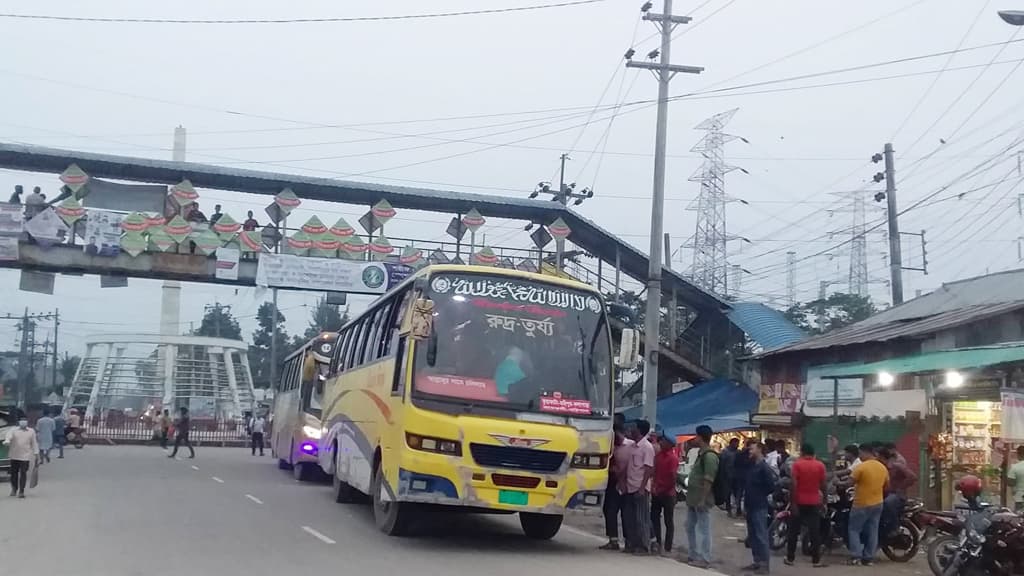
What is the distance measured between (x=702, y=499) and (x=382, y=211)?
62.9 feet

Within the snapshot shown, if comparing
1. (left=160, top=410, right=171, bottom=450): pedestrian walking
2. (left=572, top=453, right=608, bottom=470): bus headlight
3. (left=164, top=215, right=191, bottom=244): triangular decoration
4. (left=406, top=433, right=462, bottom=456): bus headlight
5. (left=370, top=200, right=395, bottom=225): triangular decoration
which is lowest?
(left=160, top=410, right=171, bottom=450): pedestrian walking

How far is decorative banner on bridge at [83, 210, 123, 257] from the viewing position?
91.2ft

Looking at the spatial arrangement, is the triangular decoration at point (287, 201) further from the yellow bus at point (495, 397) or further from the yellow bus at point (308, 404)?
the yellow bus at point (495, 397)

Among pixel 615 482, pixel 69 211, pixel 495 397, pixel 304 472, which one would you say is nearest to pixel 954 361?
pixel 615 482

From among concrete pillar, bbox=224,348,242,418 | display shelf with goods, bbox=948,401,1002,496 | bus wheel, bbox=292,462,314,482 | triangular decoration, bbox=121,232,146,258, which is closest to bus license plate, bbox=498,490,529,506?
display shelf with goods, bbox=948,401,1002,496

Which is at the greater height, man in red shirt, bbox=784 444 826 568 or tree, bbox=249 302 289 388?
tree, bbox=249 302 289 388

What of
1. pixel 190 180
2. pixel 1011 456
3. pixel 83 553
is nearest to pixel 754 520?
pixel 1011 456

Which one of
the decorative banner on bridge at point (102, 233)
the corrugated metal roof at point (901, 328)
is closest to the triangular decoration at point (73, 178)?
the decorative banner on bridge at point (102, 233)

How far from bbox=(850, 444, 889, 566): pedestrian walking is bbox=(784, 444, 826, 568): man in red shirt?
447 millimetres

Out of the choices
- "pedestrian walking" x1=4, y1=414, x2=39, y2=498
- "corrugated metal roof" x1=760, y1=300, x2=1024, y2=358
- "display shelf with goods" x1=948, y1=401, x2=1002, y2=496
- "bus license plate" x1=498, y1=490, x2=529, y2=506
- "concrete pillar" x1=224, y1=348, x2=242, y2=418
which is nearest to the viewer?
"bus license plate" x1=498, y1=490, x2=529, y2=506

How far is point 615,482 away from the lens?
13727 mm

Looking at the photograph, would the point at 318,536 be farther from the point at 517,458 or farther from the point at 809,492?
the point at 809,492

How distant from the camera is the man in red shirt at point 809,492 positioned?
12883mm

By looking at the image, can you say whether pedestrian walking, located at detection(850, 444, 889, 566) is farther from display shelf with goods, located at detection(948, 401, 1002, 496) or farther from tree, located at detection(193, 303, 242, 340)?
tree, located at detection(193, 303, 242, 340)
